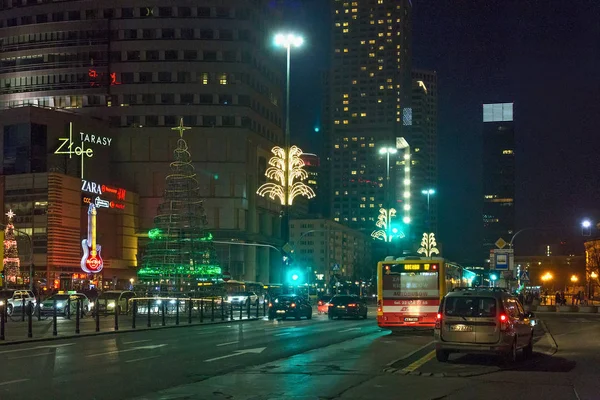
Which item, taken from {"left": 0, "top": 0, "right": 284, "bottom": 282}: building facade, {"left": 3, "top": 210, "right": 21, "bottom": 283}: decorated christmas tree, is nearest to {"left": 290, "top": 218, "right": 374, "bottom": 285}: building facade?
{"left": 0, "top": 0, "right": 284, "bottom": 282}: building facade

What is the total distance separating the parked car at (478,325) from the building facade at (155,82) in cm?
8642

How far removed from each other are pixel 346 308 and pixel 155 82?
67.8 m

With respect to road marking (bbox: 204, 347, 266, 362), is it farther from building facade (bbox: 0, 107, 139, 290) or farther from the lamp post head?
building facade (bbox: 0, 107, 139, 290)

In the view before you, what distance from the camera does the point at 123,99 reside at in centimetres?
10556

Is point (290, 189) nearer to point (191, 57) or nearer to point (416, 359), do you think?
Result: point (416, 359)

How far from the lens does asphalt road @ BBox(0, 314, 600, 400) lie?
517 inches

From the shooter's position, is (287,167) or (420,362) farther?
(287,167)

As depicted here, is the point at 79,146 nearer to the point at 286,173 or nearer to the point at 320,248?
the point at 286,173

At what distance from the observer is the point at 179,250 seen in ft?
181

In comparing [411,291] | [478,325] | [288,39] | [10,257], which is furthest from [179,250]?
[478,325]

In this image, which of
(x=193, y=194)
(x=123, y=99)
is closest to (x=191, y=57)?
(x=123, y=99)

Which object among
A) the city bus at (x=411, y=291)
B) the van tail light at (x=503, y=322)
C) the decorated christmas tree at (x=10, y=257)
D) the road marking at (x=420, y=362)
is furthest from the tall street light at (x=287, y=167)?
the decorated christmas tree at (x=10, y=257)

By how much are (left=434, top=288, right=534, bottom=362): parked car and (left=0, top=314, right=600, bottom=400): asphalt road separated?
44 cm

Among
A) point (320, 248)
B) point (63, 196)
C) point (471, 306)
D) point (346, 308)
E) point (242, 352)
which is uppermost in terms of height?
point (63, 196)
